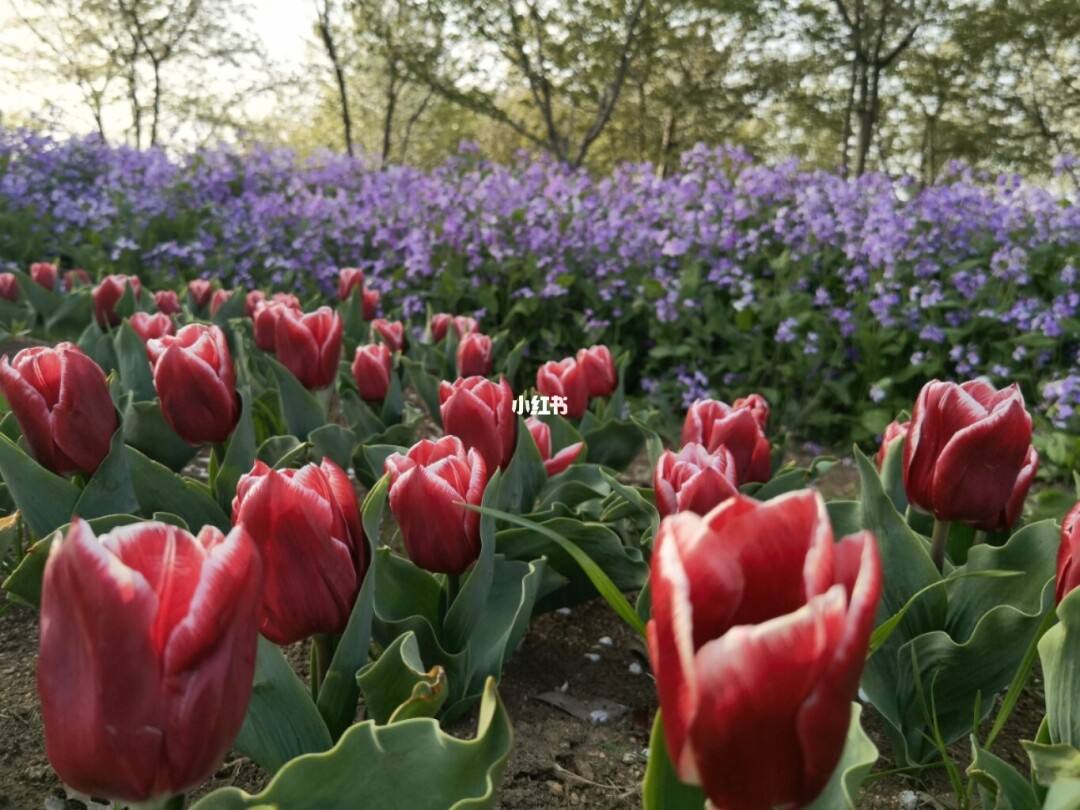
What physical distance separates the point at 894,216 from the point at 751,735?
5290 mm

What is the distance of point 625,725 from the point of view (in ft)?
5.25

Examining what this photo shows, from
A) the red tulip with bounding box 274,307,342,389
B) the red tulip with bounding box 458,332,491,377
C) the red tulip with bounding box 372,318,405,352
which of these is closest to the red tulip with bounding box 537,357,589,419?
the red tulip with bounding box 458,332,491,377

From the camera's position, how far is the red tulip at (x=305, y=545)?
3.15 feet

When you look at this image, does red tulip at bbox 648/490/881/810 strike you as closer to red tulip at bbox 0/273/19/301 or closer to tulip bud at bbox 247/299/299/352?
tulip bud at bbox 247/299/299/352

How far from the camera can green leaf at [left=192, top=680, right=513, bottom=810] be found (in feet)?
2.58

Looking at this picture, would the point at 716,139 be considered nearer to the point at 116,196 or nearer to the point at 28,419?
the point at 116,196

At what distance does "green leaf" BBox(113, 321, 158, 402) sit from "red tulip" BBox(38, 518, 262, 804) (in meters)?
1.77

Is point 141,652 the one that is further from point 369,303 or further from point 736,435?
point 369,303

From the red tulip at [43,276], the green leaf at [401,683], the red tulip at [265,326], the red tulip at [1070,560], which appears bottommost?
the green leaf at [401,683]

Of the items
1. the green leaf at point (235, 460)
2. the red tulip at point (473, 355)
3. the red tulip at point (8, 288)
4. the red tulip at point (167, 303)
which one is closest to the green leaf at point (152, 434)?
the green leaf at point (235, 460)

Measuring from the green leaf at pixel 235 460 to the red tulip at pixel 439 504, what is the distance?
48 cm

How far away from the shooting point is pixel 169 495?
1.57 m

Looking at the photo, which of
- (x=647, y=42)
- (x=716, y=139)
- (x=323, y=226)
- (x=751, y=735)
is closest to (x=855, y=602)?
(x=751, y=735)

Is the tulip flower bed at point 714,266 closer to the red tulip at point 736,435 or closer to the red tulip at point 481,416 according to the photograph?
the red tulip at point 736,435
